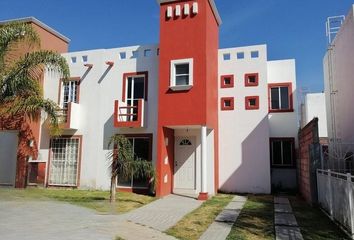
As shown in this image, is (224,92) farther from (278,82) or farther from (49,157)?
(49,157)

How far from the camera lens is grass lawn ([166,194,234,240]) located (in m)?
7.55

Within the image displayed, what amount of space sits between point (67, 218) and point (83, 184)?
7031 mm

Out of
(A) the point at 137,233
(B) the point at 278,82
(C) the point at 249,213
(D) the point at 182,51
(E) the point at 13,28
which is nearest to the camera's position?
(A) the point at 137,233

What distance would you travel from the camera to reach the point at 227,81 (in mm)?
16141

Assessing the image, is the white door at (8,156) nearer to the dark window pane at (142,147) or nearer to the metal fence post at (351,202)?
the dark window pane at (142,147)

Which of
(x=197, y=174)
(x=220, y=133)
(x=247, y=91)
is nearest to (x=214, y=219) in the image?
(x=197, y=174)

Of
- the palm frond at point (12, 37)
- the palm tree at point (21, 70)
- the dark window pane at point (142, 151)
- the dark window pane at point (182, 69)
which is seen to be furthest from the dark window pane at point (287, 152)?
the palm frond at point (12, 37)

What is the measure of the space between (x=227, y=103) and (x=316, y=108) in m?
7.89

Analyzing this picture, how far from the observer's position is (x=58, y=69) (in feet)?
45.1

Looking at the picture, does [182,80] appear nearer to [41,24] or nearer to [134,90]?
[134,90]

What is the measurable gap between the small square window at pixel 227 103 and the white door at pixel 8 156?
33.8 ft

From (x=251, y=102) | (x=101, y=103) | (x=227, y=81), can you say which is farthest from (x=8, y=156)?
(x=251, y=102)

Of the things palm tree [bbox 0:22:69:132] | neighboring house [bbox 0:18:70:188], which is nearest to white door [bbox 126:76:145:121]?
palm tree [bbox 0:22:69:132]

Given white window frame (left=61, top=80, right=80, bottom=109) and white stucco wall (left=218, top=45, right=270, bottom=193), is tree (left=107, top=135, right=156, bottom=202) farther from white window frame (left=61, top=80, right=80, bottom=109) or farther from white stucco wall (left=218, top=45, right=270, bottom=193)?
white window frame (left=61, top=80, right=80, bottom=109)
